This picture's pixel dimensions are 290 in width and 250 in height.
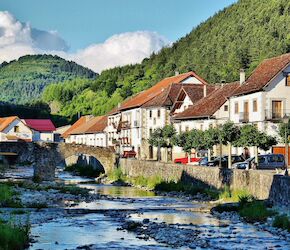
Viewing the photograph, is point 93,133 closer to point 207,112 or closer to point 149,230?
point 207,112

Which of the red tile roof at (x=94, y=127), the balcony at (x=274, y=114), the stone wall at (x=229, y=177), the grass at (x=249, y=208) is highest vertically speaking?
the red tile roof at (x=94, y=127)

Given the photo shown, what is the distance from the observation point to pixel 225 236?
92.5ft

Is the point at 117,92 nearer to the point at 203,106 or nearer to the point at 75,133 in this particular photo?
the point at 75,133

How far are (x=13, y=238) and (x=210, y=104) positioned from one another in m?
48.6

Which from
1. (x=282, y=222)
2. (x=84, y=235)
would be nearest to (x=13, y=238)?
(x=84, y=235)

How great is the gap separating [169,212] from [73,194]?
15.6m

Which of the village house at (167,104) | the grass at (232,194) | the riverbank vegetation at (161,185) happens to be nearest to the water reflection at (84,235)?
the grass at (232,194)

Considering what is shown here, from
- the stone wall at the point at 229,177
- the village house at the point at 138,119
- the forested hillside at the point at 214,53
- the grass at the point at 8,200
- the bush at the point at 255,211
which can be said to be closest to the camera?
the bush at the point at 255,211

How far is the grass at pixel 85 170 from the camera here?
82825 mm

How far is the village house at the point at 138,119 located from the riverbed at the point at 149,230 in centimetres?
4291

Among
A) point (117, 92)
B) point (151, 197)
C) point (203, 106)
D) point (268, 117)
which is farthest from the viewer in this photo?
point (117, 92)

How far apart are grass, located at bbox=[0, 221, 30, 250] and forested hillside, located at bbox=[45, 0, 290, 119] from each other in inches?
3391

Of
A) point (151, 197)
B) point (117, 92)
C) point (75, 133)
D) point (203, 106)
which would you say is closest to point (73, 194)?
point (151, 197)

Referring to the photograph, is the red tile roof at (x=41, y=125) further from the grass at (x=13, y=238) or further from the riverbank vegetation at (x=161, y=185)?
the grass at (x=13, y=238)
